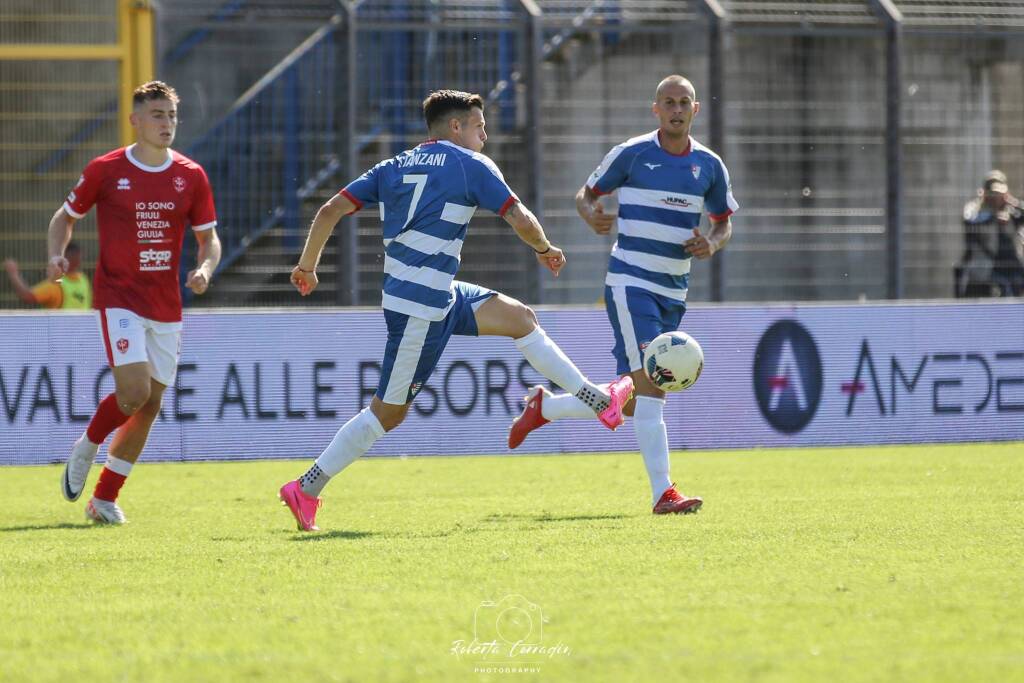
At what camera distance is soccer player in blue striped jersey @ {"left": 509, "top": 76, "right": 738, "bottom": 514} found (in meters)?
Result: 7.96

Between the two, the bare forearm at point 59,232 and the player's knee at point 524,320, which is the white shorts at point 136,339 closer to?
the bare forearm at point 59,232

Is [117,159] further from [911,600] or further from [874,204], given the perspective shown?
[874,204]

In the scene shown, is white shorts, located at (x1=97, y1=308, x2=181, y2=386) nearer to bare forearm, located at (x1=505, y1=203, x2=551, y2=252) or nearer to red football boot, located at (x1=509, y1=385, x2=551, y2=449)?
red football boot, located at (x1=509, y1=385, x2=551, y2=449)

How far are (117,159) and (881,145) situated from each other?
9.34m

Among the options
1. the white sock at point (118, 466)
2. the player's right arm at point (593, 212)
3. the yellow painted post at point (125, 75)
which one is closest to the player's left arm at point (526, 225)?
the player's right arm at point (593, 212)

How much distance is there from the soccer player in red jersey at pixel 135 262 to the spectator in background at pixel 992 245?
8.99m

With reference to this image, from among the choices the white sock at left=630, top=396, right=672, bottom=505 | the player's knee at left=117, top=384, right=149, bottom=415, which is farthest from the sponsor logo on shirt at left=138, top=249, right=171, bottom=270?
the white sock at left=630, top=396, right=672, bottom=505

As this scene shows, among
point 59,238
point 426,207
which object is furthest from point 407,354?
point 59,238

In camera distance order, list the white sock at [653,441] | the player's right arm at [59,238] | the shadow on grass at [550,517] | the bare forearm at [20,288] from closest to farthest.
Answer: the shadow on grass at [550,517], the white sock at [653,441], the player's right arm at [59,238], the bare forearm at [20,288]

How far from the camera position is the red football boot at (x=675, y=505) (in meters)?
7.46

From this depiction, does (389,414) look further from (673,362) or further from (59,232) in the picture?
(59,232)

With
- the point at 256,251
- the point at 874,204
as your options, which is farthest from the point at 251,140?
the point at 874,204

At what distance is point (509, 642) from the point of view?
14.2 ft

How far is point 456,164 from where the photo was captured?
23.1 ft
